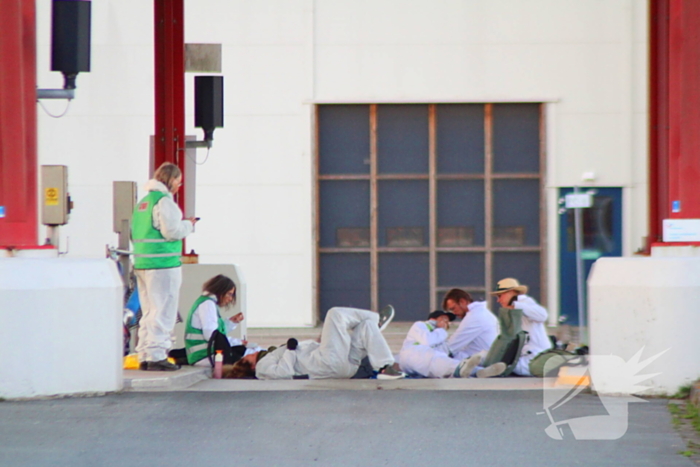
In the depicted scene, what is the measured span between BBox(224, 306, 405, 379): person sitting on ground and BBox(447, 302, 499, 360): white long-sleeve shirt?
1.13 m

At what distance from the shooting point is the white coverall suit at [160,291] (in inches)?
337

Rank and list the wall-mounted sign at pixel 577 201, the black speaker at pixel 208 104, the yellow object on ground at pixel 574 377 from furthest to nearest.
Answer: the wall-mounted sign at pixel 577 201
the black speaker at pixel 208 104
the yellow object on ground at pixel 574 377

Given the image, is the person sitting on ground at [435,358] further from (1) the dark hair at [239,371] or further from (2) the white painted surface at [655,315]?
(2) the white painted surface at [655,315]

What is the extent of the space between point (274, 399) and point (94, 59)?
11.4 meters

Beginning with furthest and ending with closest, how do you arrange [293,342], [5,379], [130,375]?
[293,342]
[130,375]
[5,379]

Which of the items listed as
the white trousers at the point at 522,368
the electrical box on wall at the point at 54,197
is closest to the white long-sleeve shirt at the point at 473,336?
the white trousers at the point at 522,368

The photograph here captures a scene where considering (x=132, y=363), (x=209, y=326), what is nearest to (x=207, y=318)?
(x=209, y=326)

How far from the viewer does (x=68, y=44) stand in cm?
883

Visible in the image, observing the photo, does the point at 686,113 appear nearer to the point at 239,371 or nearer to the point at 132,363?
the point at 239,371

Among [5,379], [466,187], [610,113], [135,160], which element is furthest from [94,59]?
[5,379]

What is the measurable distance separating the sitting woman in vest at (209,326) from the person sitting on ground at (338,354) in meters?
0.25

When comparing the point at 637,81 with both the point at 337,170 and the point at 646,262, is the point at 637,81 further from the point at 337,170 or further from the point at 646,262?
the point at 646,262

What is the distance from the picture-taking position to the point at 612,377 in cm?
743
